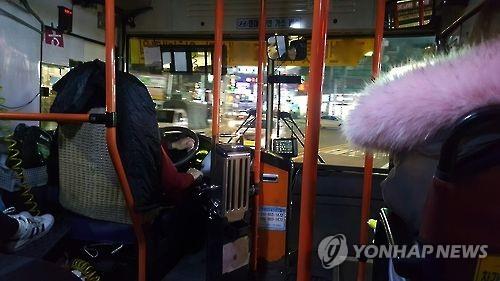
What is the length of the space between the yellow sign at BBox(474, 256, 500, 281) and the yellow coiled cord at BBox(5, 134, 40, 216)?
6.77 ft

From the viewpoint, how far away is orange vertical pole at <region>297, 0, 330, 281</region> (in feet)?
3.17

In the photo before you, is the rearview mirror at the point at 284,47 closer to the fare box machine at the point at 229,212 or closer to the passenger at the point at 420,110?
the fare box machine at the point at 229,212

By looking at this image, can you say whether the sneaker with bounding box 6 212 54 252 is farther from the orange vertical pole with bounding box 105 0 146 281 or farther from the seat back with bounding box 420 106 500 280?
the seat back with bounding box 420 106 500 280

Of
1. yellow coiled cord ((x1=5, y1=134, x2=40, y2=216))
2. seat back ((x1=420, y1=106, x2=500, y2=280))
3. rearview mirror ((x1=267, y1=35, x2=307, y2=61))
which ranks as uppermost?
rearview mirror ((x1=267, y1=35, x2=307, y2=61))

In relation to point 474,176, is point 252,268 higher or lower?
lower

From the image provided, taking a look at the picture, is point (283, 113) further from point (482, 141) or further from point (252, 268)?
point (482, 141)

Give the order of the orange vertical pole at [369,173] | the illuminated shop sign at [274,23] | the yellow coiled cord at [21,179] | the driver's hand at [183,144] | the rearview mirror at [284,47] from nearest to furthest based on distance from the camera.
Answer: the orange vertical pole at [369,173] → the yellow coiled cord at [21,179] → the rearview mirror at [284,47] → the driver's hand at [183,144] → the illuminated shop sign at [274,23]

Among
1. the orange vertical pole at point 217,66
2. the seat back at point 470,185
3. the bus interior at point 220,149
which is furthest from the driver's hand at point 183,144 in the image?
the seat back at point 470,185

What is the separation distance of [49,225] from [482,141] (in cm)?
187

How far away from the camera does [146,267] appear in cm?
184

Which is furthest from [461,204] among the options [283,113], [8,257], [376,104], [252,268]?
[283,113]

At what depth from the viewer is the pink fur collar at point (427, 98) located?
2.23 ft

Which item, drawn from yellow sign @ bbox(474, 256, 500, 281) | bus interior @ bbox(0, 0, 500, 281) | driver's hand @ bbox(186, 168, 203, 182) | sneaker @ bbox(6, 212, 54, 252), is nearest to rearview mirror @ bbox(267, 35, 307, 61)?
bus interior @ bbox(0, 0, 500, 281)

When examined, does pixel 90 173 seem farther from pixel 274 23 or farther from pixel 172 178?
pixel 274 23
